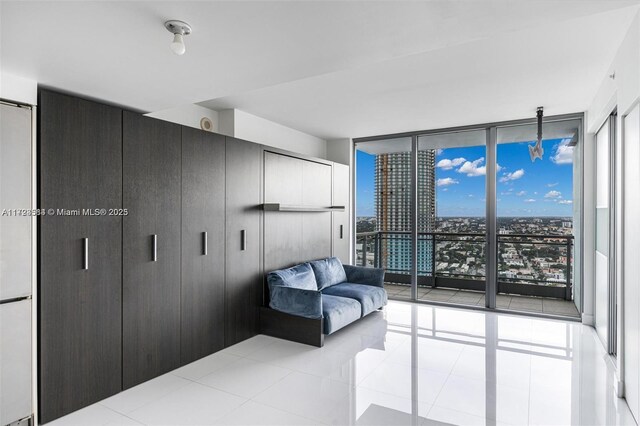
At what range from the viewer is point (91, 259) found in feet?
9.12

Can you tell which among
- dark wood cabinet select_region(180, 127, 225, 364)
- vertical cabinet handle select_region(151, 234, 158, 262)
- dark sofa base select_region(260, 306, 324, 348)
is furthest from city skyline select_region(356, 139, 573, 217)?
vertical cabinet handle select_region(151, 234, 158, 262)

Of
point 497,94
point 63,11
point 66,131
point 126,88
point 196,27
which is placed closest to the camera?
point 63,11

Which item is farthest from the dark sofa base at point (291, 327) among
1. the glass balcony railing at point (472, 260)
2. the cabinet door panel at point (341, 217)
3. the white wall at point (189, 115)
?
the glass balcony railing at point (472, 260)

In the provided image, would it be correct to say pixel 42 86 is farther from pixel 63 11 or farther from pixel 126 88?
pixel 63 11

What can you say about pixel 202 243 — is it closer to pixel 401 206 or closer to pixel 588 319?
pixel 401 206

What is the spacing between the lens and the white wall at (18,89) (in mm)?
2414

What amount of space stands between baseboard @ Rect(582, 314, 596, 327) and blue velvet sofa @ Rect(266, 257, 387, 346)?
254 cm

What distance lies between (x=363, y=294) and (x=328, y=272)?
0.66 meters

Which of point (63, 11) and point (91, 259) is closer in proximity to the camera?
point (63, 11)

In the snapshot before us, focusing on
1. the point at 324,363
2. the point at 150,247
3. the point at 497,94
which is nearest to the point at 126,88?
the point at 150,247

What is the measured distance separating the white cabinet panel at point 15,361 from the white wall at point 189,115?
2.20 m

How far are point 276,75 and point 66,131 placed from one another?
1.57 metres

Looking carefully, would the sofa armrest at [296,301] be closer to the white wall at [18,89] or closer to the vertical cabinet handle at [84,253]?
the vertical cabinet handle at [84,253]

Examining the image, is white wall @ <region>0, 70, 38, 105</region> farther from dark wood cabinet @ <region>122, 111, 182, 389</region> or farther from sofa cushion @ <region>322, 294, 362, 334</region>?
sofa cushion @ <region>322, 294, 362, 334</region>
